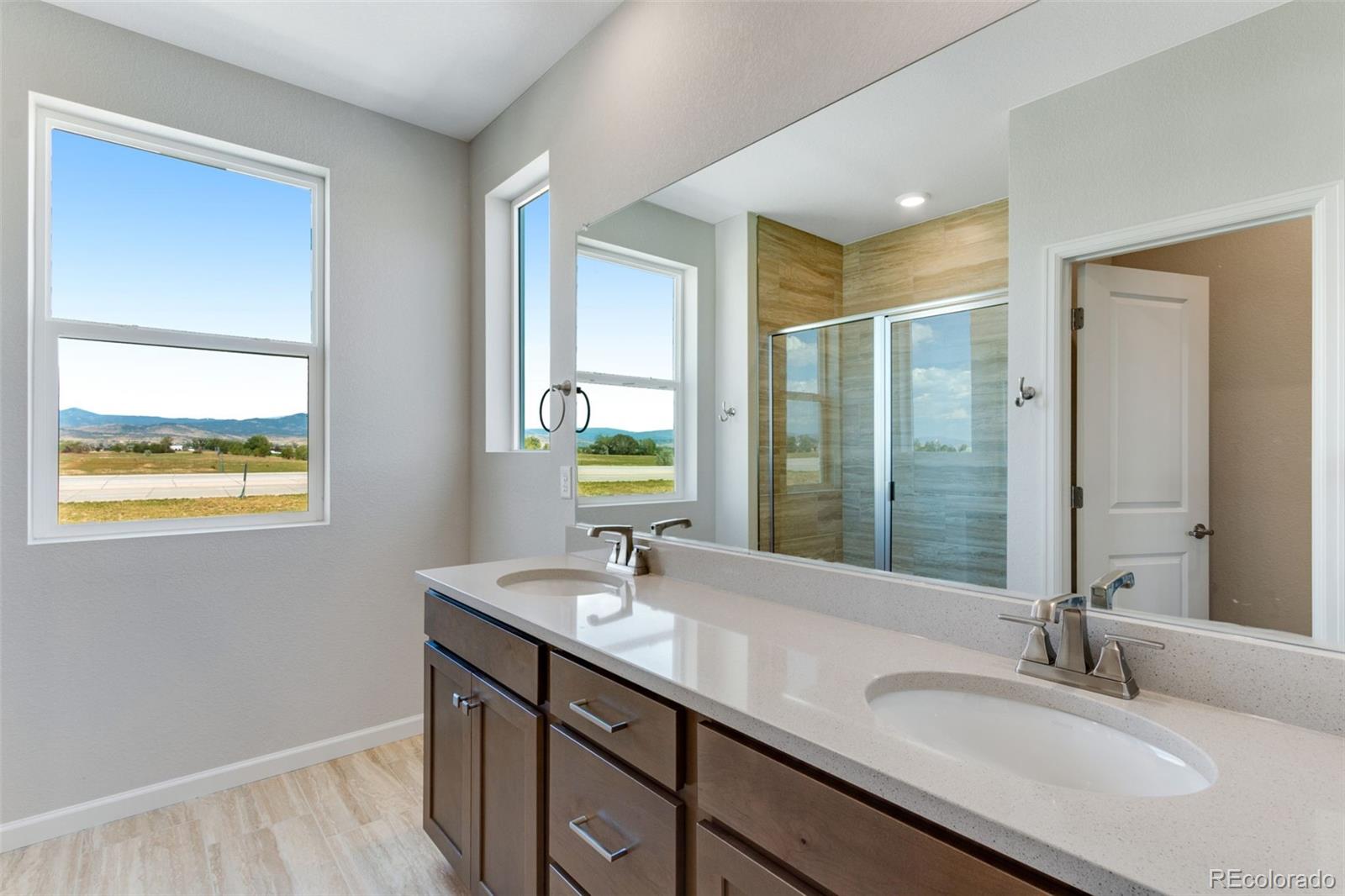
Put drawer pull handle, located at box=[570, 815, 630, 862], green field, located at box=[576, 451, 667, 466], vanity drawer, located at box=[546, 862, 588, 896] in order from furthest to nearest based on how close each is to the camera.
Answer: green field, located at box=[576, 451, 667, 466] < vanity drawer, located at box=[546, 862, 588, 896] < drawer pull handle, located at box=[570, 815, 630, 862]

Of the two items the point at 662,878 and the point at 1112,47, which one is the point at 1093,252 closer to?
the point at 1112,47

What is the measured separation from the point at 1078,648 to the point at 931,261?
0.74 metres

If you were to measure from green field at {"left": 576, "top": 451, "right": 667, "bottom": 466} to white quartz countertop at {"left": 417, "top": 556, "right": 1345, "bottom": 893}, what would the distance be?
2.32 feet

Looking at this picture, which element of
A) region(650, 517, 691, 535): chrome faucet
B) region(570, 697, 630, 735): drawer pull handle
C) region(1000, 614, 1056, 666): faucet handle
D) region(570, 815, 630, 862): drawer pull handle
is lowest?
region(570, 815, 630, 862): drawer pull handle

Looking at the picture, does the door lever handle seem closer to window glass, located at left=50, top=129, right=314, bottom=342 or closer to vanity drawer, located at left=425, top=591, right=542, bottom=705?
vanity drawer, located at left=425, top=591, right=542, bottom=705

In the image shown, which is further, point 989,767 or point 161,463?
point 161,463

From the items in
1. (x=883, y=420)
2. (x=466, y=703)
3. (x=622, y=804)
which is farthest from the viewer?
(x=466, y=703)

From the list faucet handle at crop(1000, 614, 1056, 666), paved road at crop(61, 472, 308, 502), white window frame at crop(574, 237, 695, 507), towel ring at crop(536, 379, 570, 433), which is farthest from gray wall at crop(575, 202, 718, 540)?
paved road at crop(61, 472, 308, 502)

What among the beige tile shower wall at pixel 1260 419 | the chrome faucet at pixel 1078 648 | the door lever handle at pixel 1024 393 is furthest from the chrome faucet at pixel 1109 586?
the door lever handle at pixel 1024 393

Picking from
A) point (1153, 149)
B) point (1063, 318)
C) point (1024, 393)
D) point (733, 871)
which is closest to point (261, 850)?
point (733, 871)

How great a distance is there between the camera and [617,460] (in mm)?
2145

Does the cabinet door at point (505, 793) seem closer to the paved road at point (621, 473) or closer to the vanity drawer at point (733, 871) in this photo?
the vanity drawer at point (733, 871)

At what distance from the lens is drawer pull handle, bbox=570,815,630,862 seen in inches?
43.6

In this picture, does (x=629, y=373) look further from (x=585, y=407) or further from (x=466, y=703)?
(x=466, y=703)
